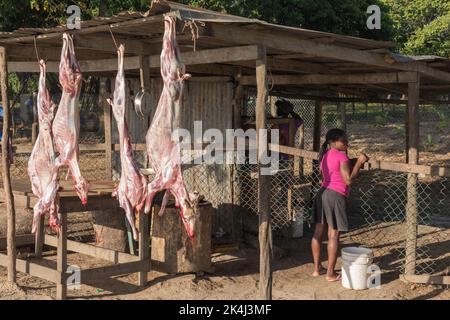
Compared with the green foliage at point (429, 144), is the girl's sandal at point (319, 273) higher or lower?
lower

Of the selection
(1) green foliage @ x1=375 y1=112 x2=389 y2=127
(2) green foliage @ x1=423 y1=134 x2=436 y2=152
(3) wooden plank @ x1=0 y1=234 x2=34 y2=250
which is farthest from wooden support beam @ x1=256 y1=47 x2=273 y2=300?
(1) green foliage @ x1=375 y1=112 x2=389 y2=127

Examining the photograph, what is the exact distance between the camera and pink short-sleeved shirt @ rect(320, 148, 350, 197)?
720 centimetres

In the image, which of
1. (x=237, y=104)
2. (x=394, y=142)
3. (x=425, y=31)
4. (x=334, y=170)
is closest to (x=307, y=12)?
(x=237, y=104)

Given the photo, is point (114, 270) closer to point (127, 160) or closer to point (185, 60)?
point (127, 160)

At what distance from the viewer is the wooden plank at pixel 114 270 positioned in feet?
22.1

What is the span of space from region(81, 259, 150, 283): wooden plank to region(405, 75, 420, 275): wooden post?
10.3 ft

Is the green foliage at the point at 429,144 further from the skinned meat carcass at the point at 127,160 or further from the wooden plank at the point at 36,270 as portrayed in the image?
the skinned meat carcass at the point at 127,160

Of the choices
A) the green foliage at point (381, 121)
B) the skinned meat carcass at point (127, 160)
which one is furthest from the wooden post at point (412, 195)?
the green foliage at point (381, 121)

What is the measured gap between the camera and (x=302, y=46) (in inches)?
239

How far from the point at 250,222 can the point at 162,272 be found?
7.46 feet

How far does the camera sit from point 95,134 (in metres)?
23.1

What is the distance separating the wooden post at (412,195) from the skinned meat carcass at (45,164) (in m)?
3.99

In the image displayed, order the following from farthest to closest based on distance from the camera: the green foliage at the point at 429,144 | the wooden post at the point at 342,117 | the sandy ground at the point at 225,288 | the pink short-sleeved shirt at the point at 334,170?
1. the green foliage at the point at 429,144
2. the wooden post at the point at 342,117
3. the pink short-sleeved shirt at the point at 334,170
4. the sandy ground at the point at 225,288

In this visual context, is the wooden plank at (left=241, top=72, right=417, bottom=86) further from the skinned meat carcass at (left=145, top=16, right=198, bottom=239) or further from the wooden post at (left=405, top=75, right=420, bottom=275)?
the skinned meat carcass at (left=145, top=16, right=198, bottom=239)
